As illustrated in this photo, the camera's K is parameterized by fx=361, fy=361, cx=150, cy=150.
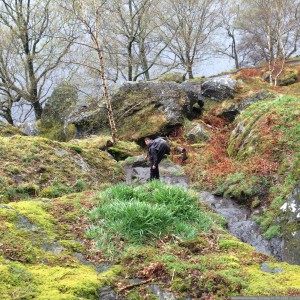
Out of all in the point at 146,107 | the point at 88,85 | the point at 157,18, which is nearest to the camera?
the point at 146,107

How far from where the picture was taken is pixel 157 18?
32.1 metres

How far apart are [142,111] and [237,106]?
548 centimetres

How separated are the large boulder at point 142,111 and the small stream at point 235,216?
5592mm

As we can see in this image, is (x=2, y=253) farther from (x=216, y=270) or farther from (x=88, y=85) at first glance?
(x=88, y=85)

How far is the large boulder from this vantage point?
64.8ft

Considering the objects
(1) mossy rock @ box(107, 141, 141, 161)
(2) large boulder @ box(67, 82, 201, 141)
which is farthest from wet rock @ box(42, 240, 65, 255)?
(2) large boulder @ box(67, 82, 201, 141)

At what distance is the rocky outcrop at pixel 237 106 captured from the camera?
20.1 meters

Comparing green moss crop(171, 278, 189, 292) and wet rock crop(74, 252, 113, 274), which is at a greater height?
wet rock crop(74, 252, 113, 274)

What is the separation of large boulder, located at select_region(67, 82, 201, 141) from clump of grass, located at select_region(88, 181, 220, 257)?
12.6 meters

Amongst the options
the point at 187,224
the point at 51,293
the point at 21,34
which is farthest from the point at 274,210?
the point at 21,34

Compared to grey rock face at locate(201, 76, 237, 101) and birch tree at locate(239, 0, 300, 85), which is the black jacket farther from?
birch tree at locate(239, 0, 300, 85)

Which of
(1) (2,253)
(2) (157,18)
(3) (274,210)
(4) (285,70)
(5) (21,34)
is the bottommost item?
(3) (274,210)

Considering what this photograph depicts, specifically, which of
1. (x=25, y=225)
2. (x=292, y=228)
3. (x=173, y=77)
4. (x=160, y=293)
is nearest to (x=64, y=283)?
(x=160, y=293)

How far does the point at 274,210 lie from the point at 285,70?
23534 mm
